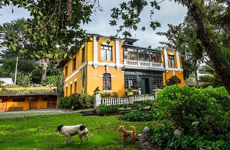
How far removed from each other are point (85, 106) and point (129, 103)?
4217 millimetres

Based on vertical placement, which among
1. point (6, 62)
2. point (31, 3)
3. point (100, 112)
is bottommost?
point (100, 112)

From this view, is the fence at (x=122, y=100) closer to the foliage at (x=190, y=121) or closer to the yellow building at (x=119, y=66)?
the yellow building at (x=119, y=66)

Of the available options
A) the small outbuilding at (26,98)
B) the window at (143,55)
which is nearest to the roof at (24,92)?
the small outbuilding at (26,98)

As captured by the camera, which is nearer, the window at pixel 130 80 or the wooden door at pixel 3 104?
the window at pixel 130 80

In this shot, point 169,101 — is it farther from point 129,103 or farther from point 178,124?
point 129,103

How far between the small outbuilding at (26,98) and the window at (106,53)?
1256cm

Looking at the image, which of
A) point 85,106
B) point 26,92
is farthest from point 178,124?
point 26,92

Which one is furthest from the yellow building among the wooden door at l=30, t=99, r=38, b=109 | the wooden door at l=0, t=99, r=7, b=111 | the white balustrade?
the wooden door at l=0, t=99, r=7, b=111

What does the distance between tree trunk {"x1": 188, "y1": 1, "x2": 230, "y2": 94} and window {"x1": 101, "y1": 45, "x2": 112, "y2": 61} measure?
13167 mm

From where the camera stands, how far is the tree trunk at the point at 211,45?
274 centimetres

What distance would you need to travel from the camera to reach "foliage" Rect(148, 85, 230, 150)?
2883 mm

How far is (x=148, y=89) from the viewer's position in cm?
1834

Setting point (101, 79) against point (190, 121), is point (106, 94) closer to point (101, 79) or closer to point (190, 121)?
point (101, 79)

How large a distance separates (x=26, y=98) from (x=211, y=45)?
26108 millimetres
